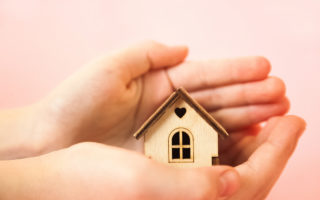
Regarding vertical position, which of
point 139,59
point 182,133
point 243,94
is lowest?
point 182,133

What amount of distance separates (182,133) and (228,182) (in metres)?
0.26

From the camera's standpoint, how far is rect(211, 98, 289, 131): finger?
4.45ft

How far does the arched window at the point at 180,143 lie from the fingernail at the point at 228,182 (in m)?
0.20

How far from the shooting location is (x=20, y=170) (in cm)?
98

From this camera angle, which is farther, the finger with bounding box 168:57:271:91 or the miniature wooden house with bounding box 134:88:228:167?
the finger with bounding box 168:57:271:91

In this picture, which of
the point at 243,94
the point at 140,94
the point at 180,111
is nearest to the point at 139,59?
the point at 140,94

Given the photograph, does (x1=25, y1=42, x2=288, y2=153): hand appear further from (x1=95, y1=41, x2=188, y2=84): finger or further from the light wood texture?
the light wood texture

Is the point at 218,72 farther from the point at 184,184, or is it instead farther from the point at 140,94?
the point at 184,184

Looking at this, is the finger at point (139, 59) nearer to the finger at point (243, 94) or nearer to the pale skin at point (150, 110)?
the pale skin at point (150, 110)

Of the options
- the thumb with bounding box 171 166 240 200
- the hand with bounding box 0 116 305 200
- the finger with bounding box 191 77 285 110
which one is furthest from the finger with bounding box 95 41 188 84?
the thumb with bounding box 171 166 240 200

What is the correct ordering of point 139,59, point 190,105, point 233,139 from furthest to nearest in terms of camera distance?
1. point 233,139
2. point 139,59
3. point 190,105

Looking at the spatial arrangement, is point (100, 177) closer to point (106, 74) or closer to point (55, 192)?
point (55, 192)

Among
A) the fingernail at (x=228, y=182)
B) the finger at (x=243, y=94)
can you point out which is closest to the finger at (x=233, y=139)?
the finger at (x=243, y=94)

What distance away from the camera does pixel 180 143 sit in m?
1.08
